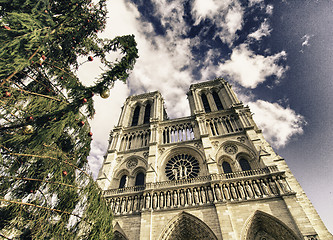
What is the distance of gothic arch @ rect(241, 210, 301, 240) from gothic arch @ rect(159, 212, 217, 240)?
6.73 feet

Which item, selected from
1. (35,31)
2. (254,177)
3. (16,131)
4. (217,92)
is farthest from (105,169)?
(217,92)

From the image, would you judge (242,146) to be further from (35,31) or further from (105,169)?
(35,31)

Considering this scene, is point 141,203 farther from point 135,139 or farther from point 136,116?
point 136,116

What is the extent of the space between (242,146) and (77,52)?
511 inches

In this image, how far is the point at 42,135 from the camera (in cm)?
306

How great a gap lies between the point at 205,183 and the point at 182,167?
3.09 metres

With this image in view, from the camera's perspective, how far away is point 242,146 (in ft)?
45.2

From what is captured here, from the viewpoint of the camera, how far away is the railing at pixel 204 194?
10320mm

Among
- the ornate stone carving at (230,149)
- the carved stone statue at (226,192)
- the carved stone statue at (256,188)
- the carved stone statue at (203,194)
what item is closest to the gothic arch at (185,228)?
the carved stone statue at (203,194)

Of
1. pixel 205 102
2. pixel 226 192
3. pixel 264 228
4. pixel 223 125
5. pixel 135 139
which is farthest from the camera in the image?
pixel 205 102

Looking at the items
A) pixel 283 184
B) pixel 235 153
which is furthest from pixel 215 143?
pixel 283 184

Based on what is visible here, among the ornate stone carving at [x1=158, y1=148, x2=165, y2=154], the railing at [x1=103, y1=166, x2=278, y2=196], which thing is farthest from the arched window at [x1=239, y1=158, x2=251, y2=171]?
the ornate stone carving at [x1=158, y1=148, x2=165, y2=154]

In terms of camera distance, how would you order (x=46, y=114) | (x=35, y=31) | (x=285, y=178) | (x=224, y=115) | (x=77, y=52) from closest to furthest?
(x=35, y=31) < (x=46, y=114) < (x=77, y=52) < (x=285, y=178) < (x=224, y=115)

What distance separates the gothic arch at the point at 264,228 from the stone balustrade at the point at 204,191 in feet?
3.35
